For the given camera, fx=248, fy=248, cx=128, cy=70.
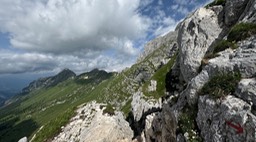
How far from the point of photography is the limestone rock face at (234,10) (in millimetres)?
37438

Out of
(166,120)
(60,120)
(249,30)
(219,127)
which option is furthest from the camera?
(60,120)

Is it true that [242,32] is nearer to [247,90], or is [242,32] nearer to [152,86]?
[247,90]

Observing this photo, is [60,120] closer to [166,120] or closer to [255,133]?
[166,120]

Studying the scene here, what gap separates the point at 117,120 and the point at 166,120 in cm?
2029

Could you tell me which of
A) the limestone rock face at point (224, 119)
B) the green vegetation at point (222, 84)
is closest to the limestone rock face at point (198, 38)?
the green vegetation at point (222, 84)

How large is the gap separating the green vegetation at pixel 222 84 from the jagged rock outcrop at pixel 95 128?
30592 mm

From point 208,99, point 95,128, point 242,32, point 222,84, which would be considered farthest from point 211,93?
point 95,128

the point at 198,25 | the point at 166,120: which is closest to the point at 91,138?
the point at 166,120

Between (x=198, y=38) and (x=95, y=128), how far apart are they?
26.4 metres

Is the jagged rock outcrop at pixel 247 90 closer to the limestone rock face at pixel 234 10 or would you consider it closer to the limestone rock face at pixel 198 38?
the limestone rock face at pixel 198 38

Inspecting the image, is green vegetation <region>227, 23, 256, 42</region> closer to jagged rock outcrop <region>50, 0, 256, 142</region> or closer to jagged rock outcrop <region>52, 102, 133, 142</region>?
jagged rock outcrop <region>50, 0, 256, 142</region>

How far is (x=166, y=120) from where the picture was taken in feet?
118

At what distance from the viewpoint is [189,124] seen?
23.6 m

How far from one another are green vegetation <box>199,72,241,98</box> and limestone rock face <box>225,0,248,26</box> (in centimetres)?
1962
